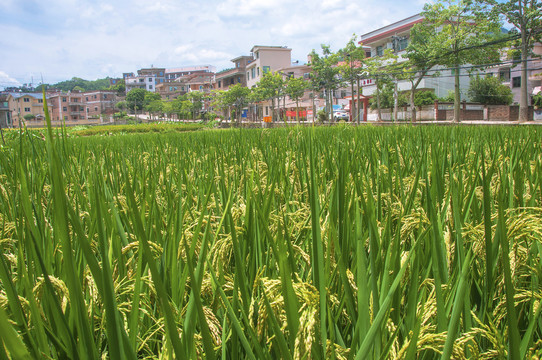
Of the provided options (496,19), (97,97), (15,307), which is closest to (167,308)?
(15,307)

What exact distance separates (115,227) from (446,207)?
0.69 metres

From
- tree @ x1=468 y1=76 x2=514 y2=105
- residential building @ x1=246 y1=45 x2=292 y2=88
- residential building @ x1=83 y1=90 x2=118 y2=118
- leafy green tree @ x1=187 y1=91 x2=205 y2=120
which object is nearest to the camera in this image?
tree @ x1=468 y1=76 x2=514 y2=105

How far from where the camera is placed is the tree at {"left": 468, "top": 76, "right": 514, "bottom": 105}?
1011 inches

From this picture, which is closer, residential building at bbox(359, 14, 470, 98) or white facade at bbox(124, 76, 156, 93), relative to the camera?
residential building at bbox(359, 14, 470, 98)

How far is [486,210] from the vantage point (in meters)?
0.41

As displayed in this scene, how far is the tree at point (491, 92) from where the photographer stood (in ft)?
84.2

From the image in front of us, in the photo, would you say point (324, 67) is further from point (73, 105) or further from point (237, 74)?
point (73, 105)

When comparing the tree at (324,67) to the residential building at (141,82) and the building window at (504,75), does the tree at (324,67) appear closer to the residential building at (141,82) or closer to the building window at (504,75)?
the building window at (504,75)

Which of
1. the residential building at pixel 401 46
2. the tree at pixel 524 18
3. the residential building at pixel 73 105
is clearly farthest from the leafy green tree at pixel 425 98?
the residential building at pixel 73 105

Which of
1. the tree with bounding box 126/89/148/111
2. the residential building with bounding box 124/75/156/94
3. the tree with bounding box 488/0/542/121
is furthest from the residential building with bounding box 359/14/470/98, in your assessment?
the residential building with bounding box 124/75/156/94

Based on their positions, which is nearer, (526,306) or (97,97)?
(526,306)

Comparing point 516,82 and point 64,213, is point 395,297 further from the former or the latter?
point 516,82

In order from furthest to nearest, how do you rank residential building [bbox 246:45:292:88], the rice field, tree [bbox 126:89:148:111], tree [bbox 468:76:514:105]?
tree [bbox 126:89:148:111] → residential building [bbox 246:45:292:88] → tree [bbox 468:76:514:105] → the rice field

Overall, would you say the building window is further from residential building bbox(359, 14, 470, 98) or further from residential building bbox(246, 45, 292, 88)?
residential building bbox(246, 45, 292, 88)
